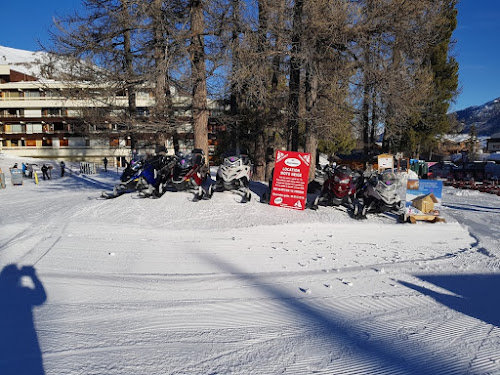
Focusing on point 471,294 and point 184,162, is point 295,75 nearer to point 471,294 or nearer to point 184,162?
point 184,162

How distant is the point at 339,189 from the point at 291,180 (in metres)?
1.46

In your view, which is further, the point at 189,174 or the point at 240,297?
the point at 189,174

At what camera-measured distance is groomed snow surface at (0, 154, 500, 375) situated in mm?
2975

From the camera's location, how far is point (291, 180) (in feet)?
33.1

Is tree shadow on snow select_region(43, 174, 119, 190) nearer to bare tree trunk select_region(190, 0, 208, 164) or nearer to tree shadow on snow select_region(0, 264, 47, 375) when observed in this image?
bare tree trunk select_region(190, 0, 208, 164)

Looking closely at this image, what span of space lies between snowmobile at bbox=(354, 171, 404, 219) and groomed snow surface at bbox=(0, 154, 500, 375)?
1.00 metres

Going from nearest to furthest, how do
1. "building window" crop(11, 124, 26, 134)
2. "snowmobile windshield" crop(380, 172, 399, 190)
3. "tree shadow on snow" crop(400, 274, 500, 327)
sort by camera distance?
"tree shadow on snow" crop(400, 274, 500, 327), "snowmobile windshield" crop(380, 172, 399, 190), "building window" crop(11, 124, 26, 134)

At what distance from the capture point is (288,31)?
11234 millimetres

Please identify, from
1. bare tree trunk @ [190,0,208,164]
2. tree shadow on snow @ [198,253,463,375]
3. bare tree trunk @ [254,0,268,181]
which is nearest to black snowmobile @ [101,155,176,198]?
→ bare tree trunk @ [190,0,208,164]

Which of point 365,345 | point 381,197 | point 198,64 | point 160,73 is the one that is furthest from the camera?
point 198,64

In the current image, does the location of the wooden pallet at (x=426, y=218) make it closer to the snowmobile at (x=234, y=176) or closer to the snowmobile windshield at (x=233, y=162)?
the snowmobile at (x=234, y=176)

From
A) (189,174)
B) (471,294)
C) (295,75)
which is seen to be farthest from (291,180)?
(471,294)

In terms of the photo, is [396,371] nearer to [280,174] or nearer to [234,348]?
[234,348]

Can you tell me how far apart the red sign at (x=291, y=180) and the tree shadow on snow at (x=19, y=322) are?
6.65 m
